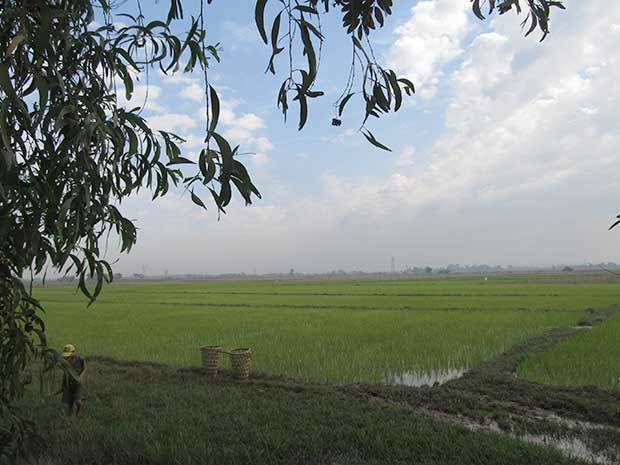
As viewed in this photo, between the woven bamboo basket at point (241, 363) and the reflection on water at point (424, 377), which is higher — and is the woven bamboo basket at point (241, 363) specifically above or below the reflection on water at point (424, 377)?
above

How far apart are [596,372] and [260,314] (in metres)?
13.6

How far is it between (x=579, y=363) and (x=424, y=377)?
2.93 m

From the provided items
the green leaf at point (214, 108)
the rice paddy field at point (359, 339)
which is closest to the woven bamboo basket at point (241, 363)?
the rice paddy field at point (359, 339)

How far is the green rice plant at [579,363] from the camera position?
7.60m

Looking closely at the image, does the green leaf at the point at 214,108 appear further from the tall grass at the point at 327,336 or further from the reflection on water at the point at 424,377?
the reflection on water at the point at 424,377

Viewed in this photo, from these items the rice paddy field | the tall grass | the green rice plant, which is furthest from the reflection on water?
the green rice plant

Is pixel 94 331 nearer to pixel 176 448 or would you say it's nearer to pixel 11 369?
pixel 176 448

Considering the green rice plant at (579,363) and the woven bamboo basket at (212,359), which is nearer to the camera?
the woven bamboo basket at (212,359)

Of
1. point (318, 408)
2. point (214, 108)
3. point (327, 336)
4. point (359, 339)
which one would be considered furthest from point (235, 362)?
point (214, 108)

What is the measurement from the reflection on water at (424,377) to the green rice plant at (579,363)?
1.12 meters

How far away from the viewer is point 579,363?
8688 mm

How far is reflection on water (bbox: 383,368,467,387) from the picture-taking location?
25.9 feet

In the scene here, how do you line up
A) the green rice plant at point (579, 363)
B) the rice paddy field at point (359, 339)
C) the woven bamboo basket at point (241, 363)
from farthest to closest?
the rice paddy field at point (359, 339) → the green rice plant at point (579, 363) → the woven bamboo basket at point (241, 363)

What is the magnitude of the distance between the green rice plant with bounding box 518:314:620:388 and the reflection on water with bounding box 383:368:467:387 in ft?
3.66
